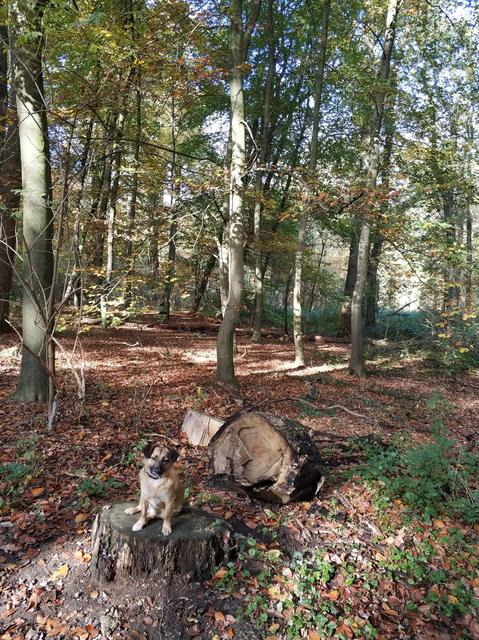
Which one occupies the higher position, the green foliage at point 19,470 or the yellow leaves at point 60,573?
the green foliage at point 19,470

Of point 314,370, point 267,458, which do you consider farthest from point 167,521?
point 314,370

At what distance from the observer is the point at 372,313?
22.0 metres

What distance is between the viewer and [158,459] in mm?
3277

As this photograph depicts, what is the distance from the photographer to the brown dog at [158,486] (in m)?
3.29

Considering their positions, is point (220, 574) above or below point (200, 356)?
below

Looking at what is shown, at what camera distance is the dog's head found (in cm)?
327

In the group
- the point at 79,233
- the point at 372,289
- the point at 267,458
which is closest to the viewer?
the point at 267,458

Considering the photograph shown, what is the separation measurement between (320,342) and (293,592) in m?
15.6

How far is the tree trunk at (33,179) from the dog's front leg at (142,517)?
3.05 m

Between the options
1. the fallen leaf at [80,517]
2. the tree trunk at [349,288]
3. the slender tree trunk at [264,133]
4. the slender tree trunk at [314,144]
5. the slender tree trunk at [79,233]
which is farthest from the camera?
the tree trunk at [349,288]

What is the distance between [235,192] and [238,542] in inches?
262

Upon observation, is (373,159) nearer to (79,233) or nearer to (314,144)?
(314,144)

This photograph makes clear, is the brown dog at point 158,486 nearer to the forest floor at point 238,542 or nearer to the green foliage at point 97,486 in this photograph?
the forest floor at point 238,542

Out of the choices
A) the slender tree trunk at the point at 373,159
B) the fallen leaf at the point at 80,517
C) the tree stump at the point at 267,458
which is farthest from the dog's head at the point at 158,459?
the slender tree trunk at the point at 373,159
